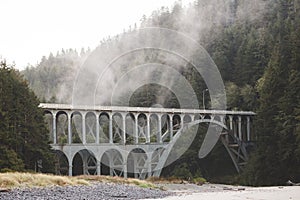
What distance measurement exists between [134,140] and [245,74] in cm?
2652

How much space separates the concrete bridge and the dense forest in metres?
2.03

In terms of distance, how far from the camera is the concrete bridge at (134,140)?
47094 mm

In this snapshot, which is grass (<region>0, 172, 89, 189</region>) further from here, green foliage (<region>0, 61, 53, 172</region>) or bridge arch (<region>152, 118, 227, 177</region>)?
bridge arch (<region>152, 118, 227, 177</region>)

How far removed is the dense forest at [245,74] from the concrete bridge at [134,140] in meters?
2.03

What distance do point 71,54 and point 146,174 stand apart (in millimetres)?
113709

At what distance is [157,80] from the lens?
92.0 m

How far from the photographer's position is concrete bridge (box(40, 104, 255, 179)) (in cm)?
4709

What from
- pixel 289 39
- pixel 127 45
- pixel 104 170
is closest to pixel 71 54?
pixel 127 45

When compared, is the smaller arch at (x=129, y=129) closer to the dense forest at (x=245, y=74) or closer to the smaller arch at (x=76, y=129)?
the smaller arch at (x=76, y=129)

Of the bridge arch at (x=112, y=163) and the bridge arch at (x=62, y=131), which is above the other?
the bridge arch at (x=62, y=131)

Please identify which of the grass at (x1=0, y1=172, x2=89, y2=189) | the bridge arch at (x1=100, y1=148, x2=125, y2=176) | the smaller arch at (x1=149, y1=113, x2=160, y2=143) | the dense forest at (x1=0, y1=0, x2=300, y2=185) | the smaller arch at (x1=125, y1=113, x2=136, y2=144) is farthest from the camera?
the smaller arch at (x1=125, y1=113, x2=136, y2=144)

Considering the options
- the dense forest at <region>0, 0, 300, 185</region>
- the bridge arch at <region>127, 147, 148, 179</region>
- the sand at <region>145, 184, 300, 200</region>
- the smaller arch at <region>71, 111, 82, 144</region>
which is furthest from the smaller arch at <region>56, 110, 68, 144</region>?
the sand at <region>145, 184, 300, 200</region>

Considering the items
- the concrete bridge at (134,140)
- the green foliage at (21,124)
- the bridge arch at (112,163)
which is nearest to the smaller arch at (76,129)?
the concrete bridge at (134,140)

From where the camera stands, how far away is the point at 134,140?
53812 millimetres
